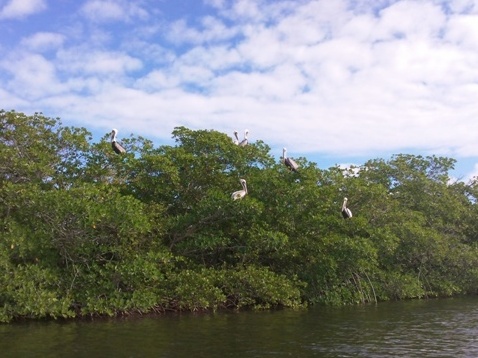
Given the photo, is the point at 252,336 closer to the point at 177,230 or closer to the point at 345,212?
the point at 177,230

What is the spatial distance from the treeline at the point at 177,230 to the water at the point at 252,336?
1.21 m

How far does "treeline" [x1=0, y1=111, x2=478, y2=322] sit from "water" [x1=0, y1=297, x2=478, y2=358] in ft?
3.97

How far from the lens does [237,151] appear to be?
24.4 metres

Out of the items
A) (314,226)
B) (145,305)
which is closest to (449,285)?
(314,226)

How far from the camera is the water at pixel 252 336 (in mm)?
13367

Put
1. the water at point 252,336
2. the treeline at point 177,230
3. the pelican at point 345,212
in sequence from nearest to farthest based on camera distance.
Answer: the water at point 252,336 → the treeline at point 177,230 → the pelican at point 345,212

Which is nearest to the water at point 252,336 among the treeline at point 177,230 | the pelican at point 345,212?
the treeline at point 177,230

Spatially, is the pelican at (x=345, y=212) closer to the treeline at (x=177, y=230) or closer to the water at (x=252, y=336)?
the treeline at (x=177, y=230)

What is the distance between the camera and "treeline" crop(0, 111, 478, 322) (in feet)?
62.9

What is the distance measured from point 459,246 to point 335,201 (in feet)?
36.3

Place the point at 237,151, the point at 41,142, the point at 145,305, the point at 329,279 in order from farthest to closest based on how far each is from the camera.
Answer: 1. the point at 329,279
2. the point at 237,151
3. the point at 41,142
4. the point at 145,305

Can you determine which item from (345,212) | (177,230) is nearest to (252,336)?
(177,230)

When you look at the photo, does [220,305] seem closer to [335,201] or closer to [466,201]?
[335,201]

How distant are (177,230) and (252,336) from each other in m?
8.44
